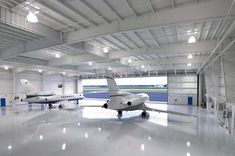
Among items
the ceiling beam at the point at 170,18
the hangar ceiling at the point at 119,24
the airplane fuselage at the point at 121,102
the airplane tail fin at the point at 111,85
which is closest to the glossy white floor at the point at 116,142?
the airplane fuselage at the point at 121,102

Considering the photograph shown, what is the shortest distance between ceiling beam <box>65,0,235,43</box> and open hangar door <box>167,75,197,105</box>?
18.8m

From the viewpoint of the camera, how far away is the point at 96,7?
18.5 feet

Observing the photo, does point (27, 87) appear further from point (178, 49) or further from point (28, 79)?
point (178, 49)

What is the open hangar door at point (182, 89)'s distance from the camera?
21.9 meters

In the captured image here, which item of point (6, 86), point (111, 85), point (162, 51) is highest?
point (162, 51)

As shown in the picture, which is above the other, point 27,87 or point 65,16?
point 65,16

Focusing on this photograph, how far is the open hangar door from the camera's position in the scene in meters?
21.9

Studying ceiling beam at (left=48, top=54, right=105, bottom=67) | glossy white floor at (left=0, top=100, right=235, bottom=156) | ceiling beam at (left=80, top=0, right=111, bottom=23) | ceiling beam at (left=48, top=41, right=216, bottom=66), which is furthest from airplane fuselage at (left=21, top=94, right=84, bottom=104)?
ceiling beam at (left=80, top=0, right=111, bottom=23)

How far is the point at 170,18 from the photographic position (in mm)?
5613

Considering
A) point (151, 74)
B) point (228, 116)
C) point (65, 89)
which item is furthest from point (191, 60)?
point (65, 89)

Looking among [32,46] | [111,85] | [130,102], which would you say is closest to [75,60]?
[111,85]

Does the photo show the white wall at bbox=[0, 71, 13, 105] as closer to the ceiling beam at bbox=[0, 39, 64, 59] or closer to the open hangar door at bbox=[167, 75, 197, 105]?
the ceiling beam at bbox=[0, 39, 64, 59]

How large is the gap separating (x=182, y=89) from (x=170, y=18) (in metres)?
19.2

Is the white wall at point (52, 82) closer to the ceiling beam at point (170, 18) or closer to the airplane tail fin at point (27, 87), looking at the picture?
the airplane tail fin at point (27, 87)
